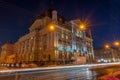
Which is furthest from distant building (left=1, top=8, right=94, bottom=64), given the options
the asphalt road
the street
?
the asphalt road

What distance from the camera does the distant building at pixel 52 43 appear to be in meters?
48.2

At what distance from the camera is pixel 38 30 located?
5719cm

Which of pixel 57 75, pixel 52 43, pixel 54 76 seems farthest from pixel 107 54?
pixel 54 76

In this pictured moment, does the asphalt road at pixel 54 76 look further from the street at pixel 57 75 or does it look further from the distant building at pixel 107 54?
the distant building at pixel 107 54

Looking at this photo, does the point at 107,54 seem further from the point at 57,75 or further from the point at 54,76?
the point at 54,76

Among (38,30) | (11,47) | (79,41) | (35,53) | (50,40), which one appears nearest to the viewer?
(50,40)

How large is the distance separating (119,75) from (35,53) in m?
48.2

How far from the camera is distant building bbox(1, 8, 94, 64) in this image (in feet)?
158

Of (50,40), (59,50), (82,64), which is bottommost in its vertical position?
(82,64)

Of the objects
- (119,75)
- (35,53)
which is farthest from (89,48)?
(119,75)

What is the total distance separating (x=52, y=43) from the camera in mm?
47781

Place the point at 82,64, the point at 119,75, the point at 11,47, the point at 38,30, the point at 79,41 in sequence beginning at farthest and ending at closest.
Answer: the point at 11,47 → the point at 79,41 → the point at 38,30 → the point at 82,64 → the point at 119,75

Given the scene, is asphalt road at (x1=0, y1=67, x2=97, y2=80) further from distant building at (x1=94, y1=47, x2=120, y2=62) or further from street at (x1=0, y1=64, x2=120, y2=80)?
distant building at (x1=94, y1=47, x2=120, y2=62)

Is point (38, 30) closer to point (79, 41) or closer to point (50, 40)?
point (50, 40)
